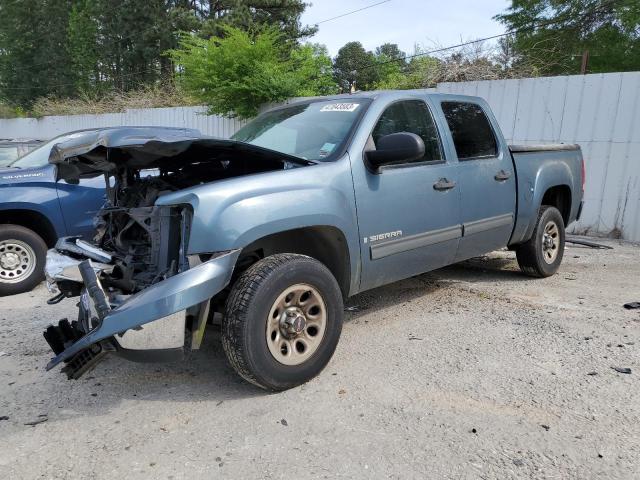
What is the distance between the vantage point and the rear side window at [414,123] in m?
3.99

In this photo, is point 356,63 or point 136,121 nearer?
point 136,121

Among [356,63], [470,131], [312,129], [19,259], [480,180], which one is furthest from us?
[356,63]

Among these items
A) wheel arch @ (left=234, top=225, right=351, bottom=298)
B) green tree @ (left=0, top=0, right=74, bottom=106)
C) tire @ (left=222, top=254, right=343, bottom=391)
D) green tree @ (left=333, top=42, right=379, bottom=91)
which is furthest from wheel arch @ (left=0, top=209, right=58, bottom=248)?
green tree @ (left=0, top=0, right=74, bottom=106)

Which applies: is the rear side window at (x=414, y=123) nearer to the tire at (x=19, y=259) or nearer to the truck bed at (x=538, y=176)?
the truck bed at (x=538, y=176)

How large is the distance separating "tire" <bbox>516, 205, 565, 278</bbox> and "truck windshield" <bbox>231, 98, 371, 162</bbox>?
2.69 m

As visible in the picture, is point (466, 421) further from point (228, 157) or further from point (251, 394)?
point (228, 157)

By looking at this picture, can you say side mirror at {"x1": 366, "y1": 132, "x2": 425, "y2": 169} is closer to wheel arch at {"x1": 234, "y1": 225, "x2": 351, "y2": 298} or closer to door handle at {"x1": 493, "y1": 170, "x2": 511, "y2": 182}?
wheel arch at {"x1": 234, "y1": 225, "x2": 351, "y2": 298}

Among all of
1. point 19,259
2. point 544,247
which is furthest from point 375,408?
point 19,259

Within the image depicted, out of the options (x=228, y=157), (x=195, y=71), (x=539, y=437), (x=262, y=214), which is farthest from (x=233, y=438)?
(x=195, y=71)

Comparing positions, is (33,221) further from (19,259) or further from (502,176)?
(502,176)

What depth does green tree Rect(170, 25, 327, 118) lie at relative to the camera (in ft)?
A: 40.4

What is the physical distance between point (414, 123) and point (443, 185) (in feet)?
1.84

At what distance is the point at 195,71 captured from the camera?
44.5ft

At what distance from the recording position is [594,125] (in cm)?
805
